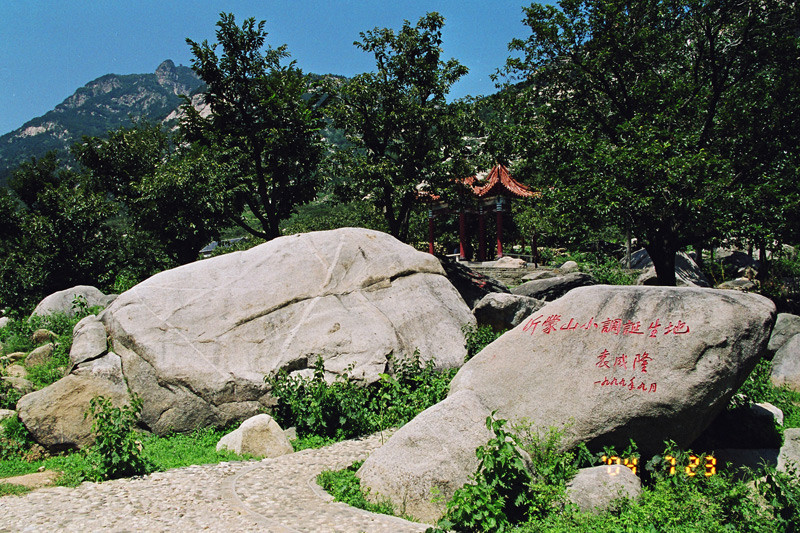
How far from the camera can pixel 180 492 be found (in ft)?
20.7

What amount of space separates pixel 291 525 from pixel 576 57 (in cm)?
1596

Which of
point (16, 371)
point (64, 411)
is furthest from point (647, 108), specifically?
point (16, 371)

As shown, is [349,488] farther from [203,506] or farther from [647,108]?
[647,108]

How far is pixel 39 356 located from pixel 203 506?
8519mm

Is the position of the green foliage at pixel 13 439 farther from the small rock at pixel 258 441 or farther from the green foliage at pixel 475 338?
the green foliage at pixel 475 338

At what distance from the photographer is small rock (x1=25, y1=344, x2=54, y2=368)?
39.8 feet

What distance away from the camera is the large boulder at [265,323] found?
9227 mm

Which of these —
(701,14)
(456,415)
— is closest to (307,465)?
(456,415)

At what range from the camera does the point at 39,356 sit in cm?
1220

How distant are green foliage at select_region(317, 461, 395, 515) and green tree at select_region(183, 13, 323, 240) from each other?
1221 cm

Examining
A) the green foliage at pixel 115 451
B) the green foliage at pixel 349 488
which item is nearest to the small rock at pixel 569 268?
the green foliage at pixel 349 488

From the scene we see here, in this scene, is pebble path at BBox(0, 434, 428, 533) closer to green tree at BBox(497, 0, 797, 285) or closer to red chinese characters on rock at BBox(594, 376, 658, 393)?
red chinese characters on rock at BBox(594, 376, 658, 393)

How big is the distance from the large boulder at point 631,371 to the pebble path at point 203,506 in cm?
85

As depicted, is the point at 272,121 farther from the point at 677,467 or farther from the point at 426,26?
the point at 677,467
